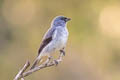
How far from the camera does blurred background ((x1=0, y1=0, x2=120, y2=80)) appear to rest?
13891mm

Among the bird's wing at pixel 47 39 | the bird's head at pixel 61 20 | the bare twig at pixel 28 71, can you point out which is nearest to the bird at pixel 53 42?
the bird's wing at pixel 47 39

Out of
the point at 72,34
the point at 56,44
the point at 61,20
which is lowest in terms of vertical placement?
the point at 72,34

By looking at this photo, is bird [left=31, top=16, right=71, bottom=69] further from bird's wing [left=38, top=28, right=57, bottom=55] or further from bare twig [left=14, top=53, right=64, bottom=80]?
bare twig [left=14, top=53, right=64, bottom=80]

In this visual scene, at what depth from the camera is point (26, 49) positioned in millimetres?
14438

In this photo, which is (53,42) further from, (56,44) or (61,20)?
(61,20)

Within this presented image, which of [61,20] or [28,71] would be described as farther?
[61,20]

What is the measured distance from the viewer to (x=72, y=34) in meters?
14.1

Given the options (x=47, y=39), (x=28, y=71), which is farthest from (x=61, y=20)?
(x=28, y=71)

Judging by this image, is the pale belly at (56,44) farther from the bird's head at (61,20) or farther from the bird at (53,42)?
the bird's head at (61,20)

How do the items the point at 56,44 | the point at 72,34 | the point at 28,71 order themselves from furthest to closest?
the point at 72,34
the point at 56,44
the point at 28,71

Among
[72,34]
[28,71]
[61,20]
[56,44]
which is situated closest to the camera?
[28,71]

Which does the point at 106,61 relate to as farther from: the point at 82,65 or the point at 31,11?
the point at 31,11

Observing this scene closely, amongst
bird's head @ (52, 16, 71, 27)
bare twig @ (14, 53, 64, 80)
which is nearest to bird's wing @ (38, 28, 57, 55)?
bird's head @ (52, 16, 71, 27)

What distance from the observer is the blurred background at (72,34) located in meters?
13.9
